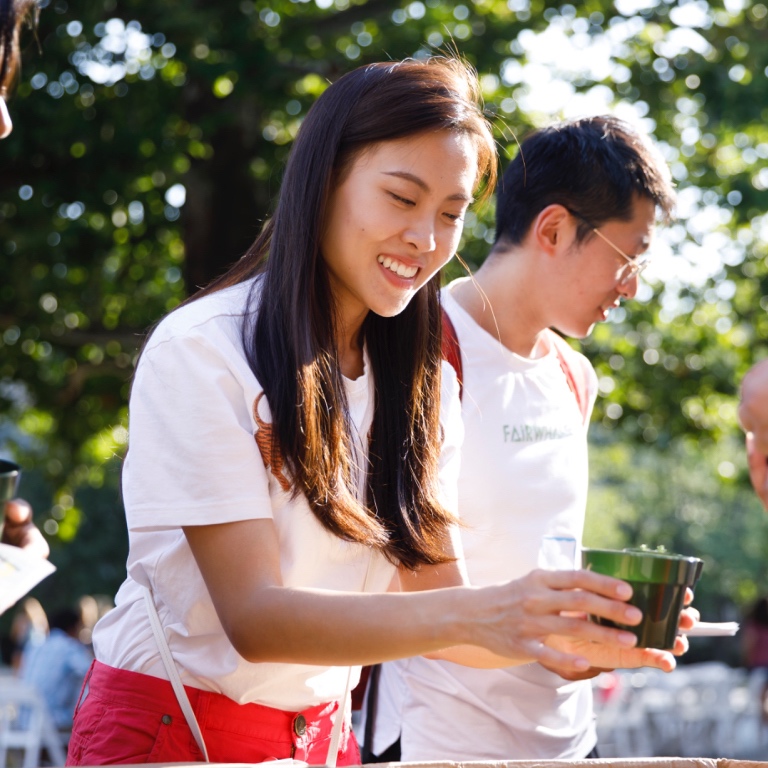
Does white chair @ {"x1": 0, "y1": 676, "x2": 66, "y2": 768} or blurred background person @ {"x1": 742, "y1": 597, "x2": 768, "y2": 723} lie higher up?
white chair @ {"x1": 0, "y1": 676, "x2": 66, "y2": 768}

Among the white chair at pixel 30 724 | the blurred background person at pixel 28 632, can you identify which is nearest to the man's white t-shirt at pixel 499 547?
the white chair at pixel 30 724

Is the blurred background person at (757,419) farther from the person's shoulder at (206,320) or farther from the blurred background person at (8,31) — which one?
the blurred background person at (8,31)

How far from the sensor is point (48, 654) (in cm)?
855

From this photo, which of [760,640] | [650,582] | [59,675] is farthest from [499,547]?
[760,640]

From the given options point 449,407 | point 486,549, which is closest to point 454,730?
point 486,549

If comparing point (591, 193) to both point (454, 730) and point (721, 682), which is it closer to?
point (454, 730)

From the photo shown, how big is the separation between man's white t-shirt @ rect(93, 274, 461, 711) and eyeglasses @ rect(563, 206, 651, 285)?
101cm

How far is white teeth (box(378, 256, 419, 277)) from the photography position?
1.67 meters

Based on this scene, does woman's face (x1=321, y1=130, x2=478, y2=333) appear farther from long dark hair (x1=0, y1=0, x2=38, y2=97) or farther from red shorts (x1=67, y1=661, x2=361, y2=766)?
long dark hair (x1=0, y1=0, x2=38, y2=97)

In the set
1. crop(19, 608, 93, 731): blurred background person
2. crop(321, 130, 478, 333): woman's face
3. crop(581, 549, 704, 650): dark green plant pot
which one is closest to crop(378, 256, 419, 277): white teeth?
crop(321, 130, 478, 333): woman's face

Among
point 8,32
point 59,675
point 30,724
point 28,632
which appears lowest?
point 28,632

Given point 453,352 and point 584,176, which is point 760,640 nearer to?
point 584,176

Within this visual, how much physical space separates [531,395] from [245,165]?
5.31 m

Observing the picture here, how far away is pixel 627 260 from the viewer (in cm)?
254
